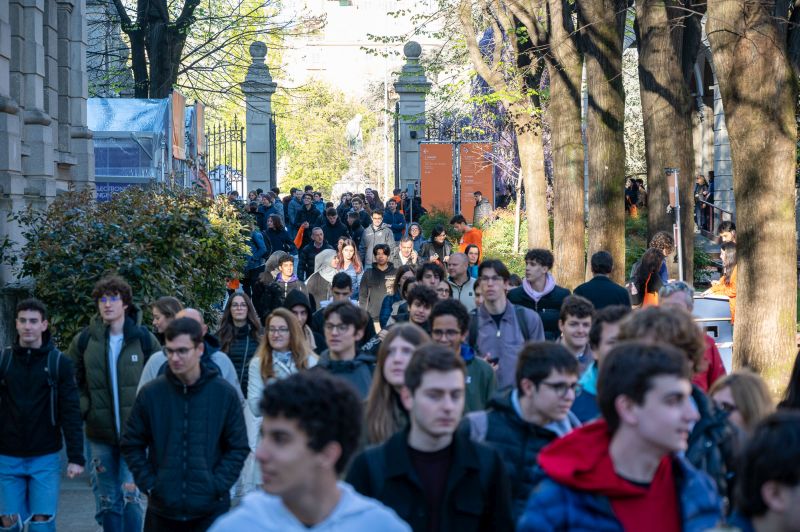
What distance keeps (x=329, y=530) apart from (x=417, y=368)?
4.06ft

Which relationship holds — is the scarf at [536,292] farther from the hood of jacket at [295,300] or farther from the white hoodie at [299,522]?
the white hoodie at [299,522]

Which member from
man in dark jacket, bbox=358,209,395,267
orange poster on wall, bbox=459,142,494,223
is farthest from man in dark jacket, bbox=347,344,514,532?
orange poster on wall, bbox=459,142,494,223

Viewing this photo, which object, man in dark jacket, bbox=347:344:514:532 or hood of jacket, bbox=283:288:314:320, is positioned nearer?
man in dark jacket, bbox=347:344:514:532

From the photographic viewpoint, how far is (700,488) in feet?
12.8

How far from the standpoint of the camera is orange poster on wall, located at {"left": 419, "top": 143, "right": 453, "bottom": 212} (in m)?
36.1

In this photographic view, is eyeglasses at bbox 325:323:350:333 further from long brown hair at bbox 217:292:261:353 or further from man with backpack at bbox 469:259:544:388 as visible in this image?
long brown hair at bbox 217:292:261:353

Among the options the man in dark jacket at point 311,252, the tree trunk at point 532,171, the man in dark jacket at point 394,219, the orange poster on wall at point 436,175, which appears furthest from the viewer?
the orange poster on wall at point 436,175

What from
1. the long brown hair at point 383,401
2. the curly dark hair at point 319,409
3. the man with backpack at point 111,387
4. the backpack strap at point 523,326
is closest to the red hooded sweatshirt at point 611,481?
the curly dark hair at point 319,409

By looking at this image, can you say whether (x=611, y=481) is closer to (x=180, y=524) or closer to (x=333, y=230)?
(x=180, y=524)

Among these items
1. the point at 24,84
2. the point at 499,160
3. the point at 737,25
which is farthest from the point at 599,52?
the point at 499,160

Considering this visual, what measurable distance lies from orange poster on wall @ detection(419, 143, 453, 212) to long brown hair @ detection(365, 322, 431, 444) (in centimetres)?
3029

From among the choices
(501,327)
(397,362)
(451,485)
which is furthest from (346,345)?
(451,485)

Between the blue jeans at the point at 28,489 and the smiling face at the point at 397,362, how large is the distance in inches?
131

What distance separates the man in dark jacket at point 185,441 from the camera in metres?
6.37
